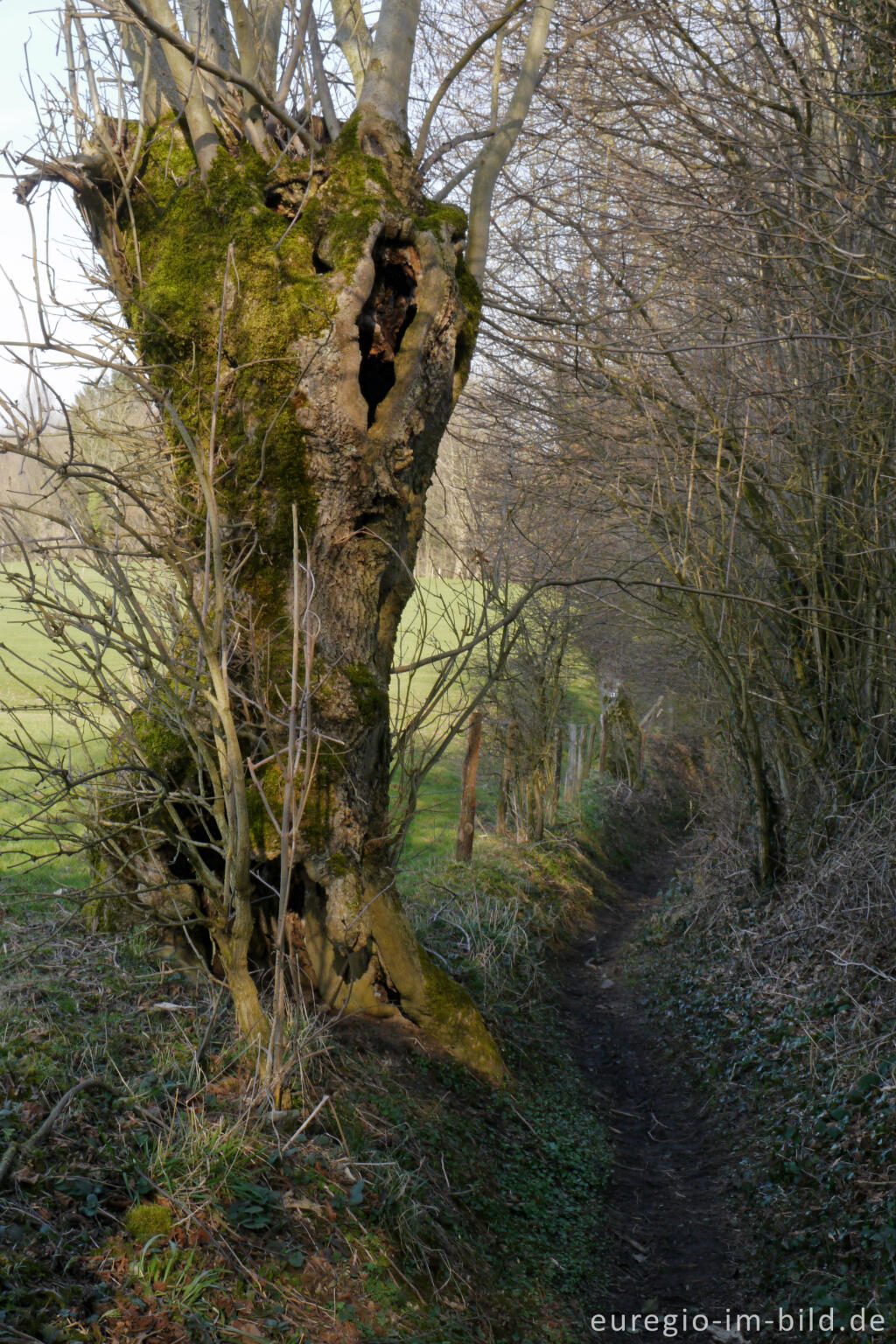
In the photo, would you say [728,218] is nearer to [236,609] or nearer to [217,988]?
[236,609]

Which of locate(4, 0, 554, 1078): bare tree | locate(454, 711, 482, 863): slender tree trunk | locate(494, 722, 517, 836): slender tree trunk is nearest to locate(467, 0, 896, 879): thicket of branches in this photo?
locate(4, 0, 554, 1078): bare tree

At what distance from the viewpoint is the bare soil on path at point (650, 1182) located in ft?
15.9

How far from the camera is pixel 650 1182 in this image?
6.16 m

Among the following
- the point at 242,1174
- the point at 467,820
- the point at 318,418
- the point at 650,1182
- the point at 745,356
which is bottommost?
the point at 650,1182

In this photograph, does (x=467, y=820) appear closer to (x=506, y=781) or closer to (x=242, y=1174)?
(x=506, y=781)

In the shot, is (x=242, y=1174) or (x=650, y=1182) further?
(x=650, y=1182)

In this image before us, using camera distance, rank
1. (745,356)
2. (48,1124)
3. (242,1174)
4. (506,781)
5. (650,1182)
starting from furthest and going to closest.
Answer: (506,781) < (745,356) < (650,1182) < (242,1174) < (48,1124)

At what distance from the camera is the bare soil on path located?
15.9 feet

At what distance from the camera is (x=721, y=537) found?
27.6 ft

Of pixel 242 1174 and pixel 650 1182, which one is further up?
pixel 242 1174

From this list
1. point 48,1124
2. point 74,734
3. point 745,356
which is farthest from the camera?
point 74,734

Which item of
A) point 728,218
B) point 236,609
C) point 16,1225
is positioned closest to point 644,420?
point 728,218


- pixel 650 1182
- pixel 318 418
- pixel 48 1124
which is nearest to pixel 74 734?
pixel 318 418

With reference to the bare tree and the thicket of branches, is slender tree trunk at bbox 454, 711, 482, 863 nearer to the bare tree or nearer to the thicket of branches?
the thicket of branches
